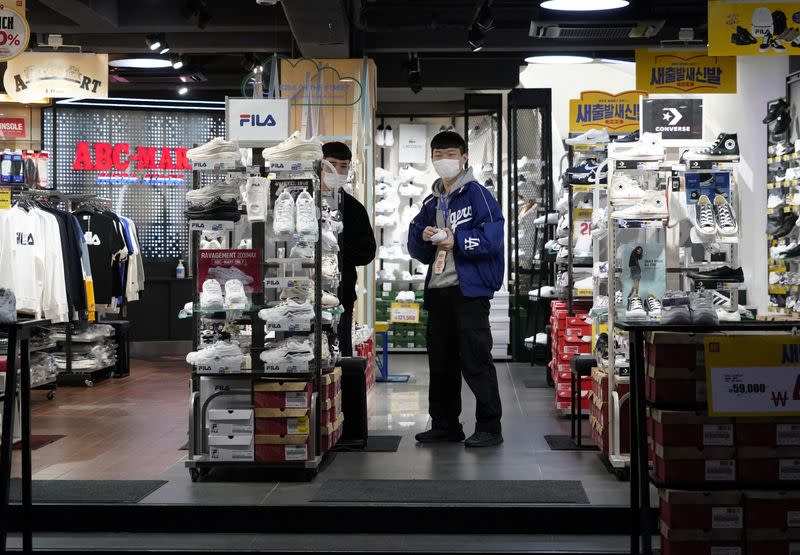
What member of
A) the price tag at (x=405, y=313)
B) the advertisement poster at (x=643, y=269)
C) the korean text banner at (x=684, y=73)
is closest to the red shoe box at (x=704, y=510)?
the advertisement poster at (x=643, y=269)

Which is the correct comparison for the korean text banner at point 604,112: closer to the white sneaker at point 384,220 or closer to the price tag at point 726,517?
the white sneaker at point 384,220

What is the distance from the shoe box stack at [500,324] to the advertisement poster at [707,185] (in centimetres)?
683

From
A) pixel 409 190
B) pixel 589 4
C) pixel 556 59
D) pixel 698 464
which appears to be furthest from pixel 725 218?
pixel 409 190

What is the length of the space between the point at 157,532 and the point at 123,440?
7.19 feet

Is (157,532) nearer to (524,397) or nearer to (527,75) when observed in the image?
(524,397)

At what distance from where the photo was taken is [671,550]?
3986 millimetres

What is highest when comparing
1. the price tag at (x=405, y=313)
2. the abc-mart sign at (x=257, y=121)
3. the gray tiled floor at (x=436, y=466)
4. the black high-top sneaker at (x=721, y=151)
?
the abc-mart sign at (x=257, y=121)

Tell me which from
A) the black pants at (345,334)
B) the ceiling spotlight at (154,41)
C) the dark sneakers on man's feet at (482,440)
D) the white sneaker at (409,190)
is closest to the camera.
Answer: the dark sneakers on man's feet at (482,440)

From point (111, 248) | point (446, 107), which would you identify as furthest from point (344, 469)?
point (446, 107)

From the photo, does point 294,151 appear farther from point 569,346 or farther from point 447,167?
point 569,346

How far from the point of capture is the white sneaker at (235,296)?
19.1 ft

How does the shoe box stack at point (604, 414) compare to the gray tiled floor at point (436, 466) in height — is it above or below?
above

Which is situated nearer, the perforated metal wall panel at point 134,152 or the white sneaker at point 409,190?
the perforated metal wall panel at point 134,152

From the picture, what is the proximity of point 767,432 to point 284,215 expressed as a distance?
293 cm
